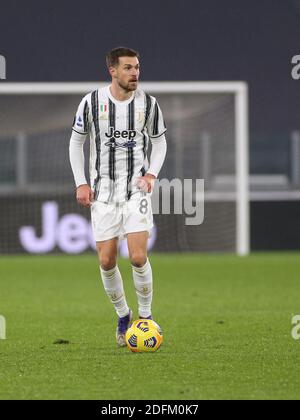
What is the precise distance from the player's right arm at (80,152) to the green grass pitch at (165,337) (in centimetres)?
89

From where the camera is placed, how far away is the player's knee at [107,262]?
6.85 m

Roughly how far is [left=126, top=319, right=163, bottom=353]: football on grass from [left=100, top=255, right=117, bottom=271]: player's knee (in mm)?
429

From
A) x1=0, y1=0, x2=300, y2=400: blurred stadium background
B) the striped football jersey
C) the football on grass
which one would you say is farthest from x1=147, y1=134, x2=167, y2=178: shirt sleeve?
x1=0, y1=0, x2=300, y2=400: blurred stadium background

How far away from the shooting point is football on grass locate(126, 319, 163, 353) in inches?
259

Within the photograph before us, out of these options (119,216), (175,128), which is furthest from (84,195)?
(175,128)

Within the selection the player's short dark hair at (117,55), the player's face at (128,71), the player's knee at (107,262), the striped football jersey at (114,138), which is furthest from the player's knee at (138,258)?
the player's short dark hair at (117,55)

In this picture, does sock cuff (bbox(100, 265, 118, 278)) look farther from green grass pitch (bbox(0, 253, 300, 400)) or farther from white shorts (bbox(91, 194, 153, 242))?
green grass pitch (bbox(0, 253, 300, 400))

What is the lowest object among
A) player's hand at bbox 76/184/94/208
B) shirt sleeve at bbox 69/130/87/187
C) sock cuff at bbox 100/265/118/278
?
sock cuff at bbox 100/265/118/278

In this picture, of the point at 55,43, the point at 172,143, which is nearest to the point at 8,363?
the point at 172,143

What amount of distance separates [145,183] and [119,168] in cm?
20

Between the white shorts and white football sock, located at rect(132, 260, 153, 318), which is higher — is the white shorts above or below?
above

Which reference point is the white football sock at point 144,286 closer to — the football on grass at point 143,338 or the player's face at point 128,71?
the football on grass at point 143,338
